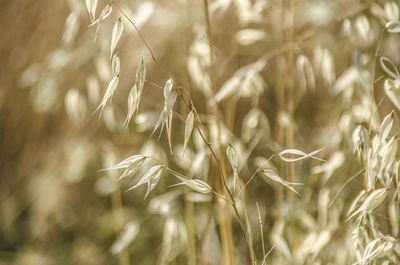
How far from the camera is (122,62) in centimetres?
172

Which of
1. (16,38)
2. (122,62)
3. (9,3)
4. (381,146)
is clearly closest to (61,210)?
(122,62)

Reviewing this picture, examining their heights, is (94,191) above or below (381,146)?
below

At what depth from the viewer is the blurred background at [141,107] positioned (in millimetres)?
883

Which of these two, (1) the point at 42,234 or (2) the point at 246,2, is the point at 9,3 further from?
(2) the point at 246,2

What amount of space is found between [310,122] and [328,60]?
0.63 metres

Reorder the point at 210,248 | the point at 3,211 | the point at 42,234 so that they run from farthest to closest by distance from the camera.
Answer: the point at 3,211 → the point at 42,234 → the point at 210,248

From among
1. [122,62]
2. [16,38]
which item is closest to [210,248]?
[122,62]

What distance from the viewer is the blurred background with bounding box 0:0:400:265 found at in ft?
2.90

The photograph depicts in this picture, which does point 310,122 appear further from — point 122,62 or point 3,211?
point 3,211

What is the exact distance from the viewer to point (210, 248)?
1.12m

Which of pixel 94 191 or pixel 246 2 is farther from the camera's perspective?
pixel 94 191

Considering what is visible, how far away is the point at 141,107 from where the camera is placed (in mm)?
1735

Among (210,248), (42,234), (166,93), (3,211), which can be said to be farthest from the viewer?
(3,211)

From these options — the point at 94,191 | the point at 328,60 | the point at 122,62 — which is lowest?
the point at 94,191
